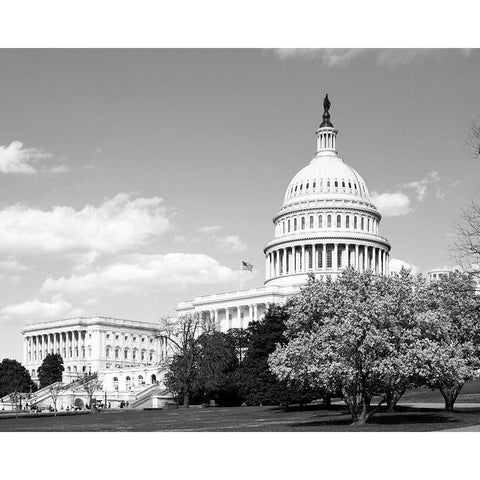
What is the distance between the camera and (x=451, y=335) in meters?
44.4

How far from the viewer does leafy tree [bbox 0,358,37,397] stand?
10775cm

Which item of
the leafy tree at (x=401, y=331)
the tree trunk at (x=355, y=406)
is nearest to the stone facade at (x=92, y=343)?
the tree trunk at (x=355, y=406)

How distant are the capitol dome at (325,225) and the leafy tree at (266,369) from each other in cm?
5859

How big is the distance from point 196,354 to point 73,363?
79.8m

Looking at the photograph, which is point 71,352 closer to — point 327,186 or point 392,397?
point 327,186

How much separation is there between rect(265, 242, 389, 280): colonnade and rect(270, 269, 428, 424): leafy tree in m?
81.1

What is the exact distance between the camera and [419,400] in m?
58.1

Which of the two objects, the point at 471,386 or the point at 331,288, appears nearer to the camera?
the point at 331,288

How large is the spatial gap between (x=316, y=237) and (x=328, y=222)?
468cm

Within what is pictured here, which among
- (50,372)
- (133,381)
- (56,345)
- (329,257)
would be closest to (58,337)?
(56,345)

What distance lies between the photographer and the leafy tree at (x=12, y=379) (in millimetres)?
107750

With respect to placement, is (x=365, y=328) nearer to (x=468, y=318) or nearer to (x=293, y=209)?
(x=468, y=318)

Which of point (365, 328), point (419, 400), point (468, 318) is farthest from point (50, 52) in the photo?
point (419, 400)

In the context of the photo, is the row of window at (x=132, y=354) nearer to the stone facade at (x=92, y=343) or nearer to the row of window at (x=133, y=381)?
the stone facade at (x=92, y=343)
